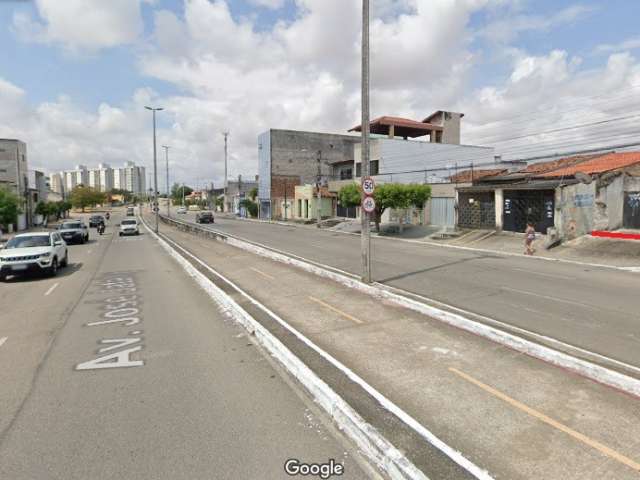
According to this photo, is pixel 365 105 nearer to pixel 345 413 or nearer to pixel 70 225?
pixel 345 413

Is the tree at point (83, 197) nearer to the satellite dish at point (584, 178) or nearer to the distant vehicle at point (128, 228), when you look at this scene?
the distant vehicle at point (128, 228)

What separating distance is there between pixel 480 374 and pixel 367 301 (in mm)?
4655

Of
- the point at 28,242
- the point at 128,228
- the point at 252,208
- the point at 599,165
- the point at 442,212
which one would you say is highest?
the point at 599,165

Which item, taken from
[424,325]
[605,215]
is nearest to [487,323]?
[424,325]

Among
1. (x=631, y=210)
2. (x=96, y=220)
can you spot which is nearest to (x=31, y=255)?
(x=631, y=210)

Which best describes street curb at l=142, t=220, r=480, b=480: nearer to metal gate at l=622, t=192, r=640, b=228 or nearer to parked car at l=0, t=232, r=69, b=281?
parked car at l=0, t=232, r=69, b=281

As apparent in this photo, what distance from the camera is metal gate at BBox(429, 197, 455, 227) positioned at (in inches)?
1256

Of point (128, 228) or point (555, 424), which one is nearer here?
point (555, 424)

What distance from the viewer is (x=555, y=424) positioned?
4180 millimetres

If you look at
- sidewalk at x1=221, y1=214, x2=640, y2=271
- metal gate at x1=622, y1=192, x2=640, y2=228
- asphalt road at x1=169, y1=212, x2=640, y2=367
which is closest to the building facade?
sidewalk at x1=221, y1=214, x2=640, y2=271

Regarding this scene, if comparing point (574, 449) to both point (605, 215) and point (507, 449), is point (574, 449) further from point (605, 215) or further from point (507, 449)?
point (605, 215)

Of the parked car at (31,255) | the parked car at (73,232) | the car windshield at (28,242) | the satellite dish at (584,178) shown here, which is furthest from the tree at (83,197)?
the satellite dish at (584,178)

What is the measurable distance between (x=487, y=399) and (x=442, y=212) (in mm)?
29251

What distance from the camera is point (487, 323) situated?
7.64 meters
